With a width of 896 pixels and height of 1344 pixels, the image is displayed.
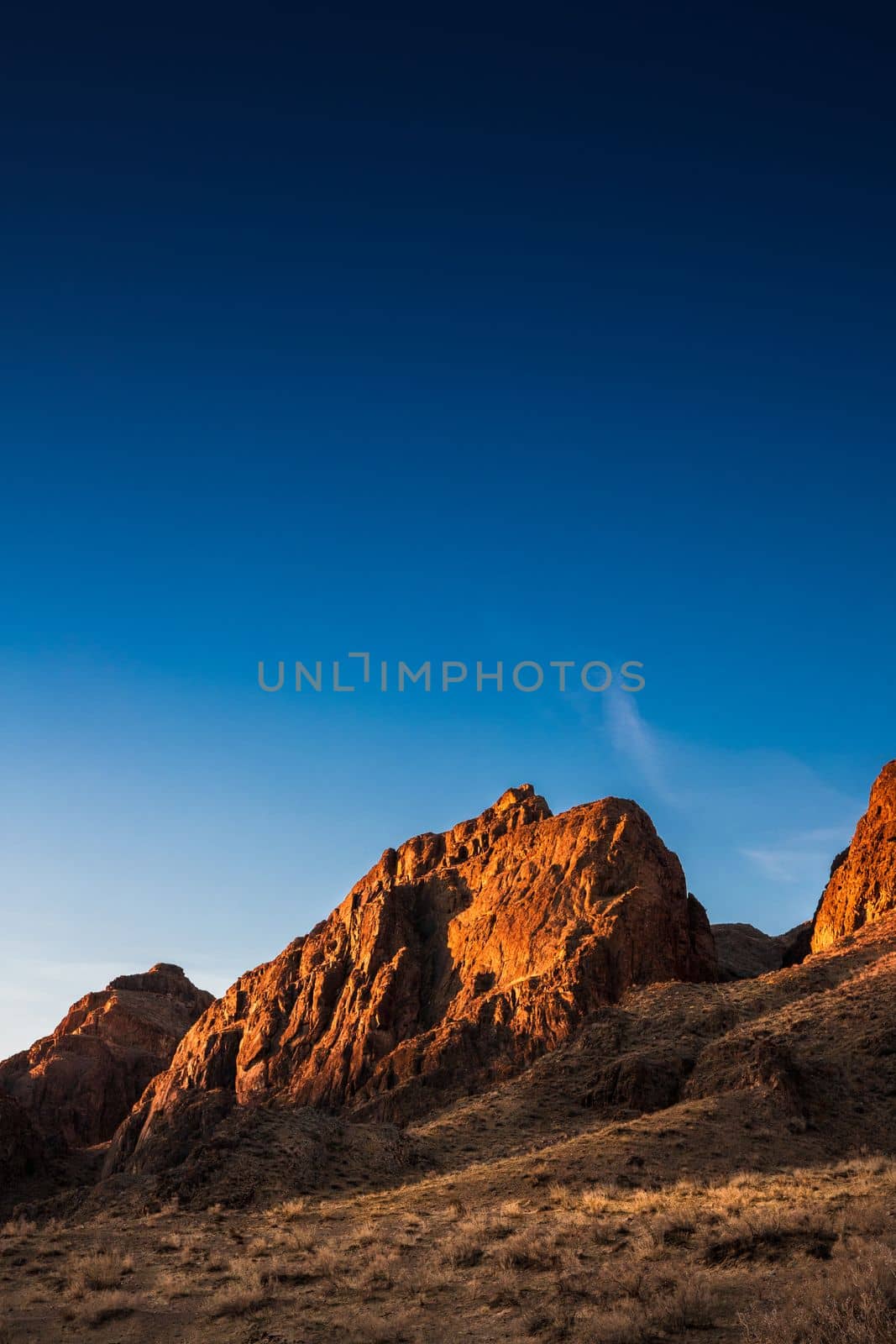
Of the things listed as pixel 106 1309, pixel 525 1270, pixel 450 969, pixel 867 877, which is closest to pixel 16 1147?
pixel 450 969

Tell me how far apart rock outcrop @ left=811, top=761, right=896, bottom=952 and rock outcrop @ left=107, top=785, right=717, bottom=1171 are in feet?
35.8

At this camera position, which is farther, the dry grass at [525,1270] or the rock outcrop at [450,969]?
the rock outcrop at [450,969]

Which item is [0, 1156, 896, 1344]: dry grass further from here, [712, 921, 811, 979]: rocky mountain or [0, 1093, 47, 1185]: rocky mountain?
[712, 921, 811, 979]: rocky mountain

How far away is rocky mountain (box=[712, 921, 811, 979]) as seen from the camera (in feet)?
287

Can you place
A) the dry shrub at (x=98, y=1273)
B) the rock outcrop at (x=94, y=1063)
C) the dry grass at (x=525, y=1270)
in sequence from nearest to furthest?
the dry grass at (x=525, y=1270), the dry shrub at (x=98, y=1273), the rock outcrop at (x=94, y=1063)

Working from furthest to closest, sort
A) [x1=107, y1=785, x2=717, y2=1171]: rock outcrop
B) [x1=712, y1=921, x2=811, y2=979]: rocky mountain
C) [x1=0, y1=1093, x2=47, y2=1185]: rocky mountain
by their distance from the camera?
1. [x1=712, y1=921, x2=811, y2=979]: rocky mountain
2. [x1=0, y1=1093, x2=47, y2=1185]: rocky mountain
3. [x1=107, y1=785, x2=717, y2=1171]: rock outcrop

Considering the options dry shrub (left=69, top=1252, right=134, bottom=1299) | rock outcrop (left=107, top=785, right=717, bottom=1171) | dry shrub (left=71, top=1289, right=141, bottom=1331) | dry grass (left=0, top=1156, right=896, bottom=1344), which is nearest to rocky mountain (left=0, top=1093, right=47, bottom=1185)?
rock outcrop (left=107, top=785, right=717, bottom=1171)

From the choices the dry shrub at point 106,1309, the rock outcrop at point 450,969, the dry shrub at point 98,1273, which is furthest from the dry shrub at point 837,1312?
the rock outcrop at point 450,969

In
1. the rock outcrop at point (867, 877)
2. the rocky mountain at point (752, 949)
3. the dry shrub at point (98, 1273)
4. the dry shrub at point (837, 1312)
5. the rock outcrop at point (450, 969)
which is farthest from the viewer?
the rocky mountain at point (752, 949)

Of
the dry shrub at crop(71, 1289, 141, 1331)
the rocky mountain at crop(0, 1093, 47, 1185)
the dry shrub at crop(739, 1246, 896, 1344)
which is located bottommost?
the dry shrub at crop(71, 1289, 141, 1331)

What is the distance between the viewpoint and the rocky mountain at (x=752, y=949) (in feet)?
287

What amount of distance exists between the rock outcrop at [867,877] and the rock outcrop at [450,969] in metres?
10.9

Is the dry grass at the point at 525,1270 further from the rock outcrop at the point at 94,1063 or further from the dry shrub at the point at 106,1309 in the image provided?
the rock outcrop at the point at 94,1063

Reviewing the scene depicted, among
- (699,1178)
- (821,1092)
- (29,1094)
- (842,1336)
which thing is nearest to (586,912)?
(821,1092)
